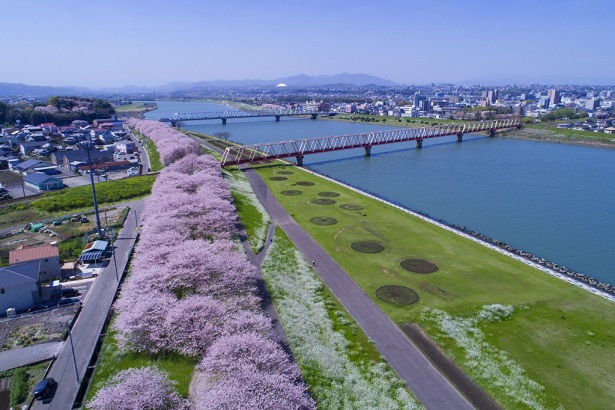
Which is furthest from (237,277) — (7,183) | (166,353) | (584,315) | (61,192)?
(7,183)

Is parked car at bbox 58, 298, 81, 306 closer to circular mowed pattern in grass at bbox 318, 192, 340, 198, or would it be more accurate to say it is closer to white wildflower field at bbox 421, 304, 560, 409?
white wildflower field at bbox 421, 304, 560, 409

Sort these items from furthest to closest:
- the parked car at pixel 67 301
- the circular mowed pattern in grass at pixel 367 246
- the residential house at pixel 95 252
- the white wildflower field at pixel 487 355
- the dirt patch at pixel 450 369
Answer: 1. the circular mowed pattern in grass at pixel 367 246
2. the residential house at pixel 95 252
3. the parked car at pixel 67 301
4. the white wildflower field at pixel 487 355
5. the dirt patch at pixel 450 369

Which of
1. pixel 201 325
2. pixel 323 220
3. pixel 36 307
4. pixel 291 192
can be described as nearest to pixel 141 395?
pixel 201 325

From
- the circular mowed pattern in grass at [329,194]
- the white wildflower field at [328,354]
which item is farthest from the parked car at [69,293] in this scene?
the circular mowed pattern in grass at [329,194]

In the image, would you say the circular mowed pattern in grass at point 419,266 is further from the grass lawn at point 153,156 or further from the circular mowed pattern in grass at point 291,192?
the grass lawn at point 153,156

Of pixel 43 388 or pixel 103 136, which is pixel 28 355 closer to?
pixel 43 388
